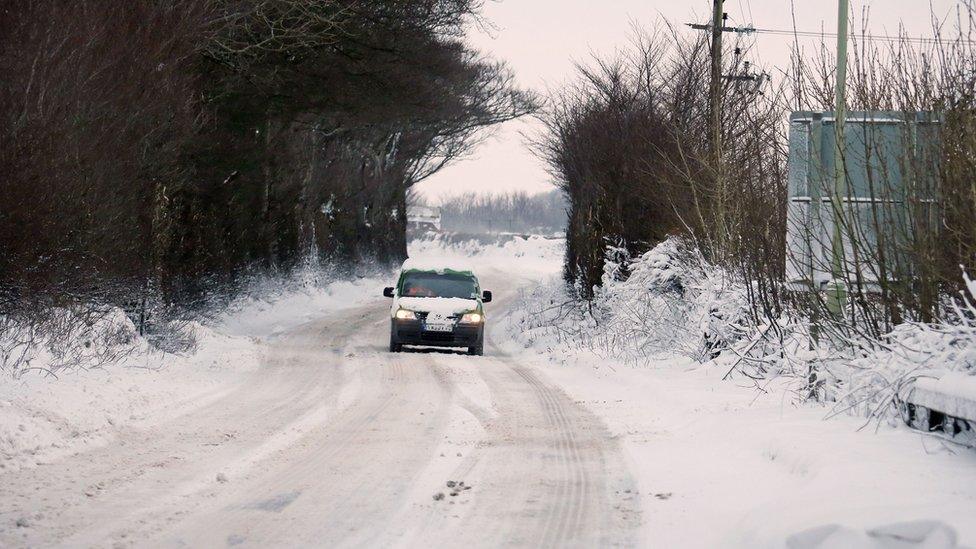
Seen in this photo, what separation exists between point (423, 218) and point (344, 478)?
171 m

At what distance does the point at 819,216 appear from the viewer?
12.2 metres

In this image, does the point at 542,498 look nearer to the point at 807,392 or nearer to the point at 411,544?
the point at 411,544

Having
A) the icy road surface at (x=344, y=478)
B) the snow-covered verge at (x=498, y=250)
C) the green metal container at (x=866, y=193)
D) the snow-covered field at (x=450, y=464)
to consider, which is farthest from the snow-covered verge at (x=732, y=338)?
the snow-covered verge at (x=498, y=250)

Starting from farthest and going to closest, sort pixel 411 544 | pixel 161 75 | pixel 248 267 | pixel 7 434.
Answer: pixel 248 267 → pixel 161 75 → pixel 7 434 → pixel 411 544

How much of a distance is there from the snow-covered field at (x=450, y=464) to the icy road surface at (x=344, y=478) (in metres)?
0.03

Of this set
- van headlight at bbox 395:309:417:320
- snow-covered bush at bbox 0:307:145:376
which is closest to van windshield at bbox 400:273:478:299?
van headlight at bbox 395:309:417:320

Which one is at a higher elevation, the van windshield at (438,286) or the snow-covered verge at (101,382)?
the van windshield at (438,286)

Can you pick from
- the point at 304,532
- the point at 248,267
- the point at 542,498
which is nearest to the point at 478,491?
the point at 542,498

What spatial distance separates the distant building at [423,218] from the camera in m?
169

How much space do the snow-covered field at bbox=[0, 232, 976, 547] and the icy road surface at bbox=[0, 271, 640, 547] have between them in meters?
0.03

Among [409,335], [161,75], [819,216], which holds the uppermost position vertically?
[161,75]

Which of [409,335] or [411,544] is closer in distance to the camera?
[411,544]

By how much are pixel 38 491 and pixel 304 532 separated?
201 centimetres

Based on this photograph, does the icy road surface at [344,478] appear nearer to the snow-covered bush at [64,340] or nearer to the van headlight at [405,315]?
the snow-covered bush at [64,340]
